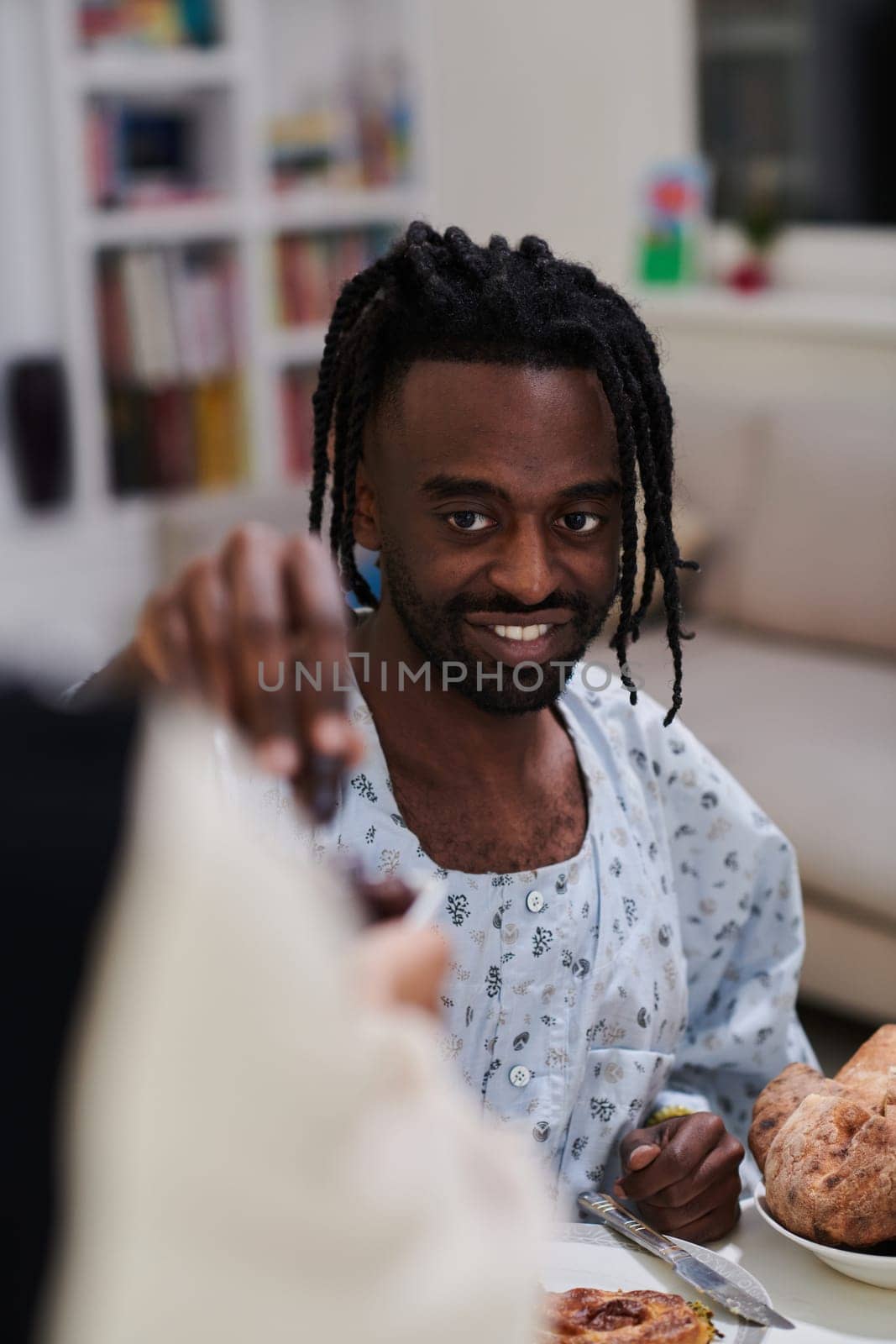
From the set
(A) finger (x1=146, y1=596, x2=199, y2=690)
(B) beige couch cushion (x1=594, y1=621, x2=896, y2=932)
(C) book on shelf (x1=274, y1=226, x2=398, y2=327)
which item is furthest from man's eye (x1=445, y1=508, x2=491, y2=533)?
(C) book on shelf (x1=274, y1=226, x2=398, y2=327)

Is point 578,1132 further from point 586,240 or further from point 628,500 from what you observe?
point 586,240

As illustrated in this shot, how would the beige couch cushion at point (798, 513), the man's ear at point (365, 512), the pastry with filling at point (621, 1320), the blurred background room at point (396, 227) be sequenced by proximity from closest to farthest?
the pastry with filling at point (621, 1320)
the man's ear at point (365, 512)
the beige couch cushion at point (798, 513)
the blurred background room at point (396, 227)

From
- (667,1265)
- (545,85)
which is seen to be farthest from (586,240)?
(667,1265)

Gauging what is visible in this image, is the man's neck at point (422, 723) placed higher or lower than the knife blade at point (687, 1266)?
higher

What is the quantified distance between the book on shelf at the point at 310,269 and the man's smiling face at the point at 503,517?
308cm

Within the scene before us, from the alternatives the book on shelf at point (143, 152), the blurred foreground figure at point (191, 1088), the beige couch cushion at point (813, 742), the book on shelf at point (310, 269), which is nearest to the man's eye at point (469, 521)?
the blurred foreground figure at point (191, 1088)

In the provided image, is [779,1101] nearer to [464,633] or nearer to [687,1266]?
[687,1266]

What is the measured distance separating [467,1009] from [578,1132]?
13cm

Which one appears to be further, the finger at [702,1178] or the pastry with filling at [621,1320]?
the finger at [702,1178]

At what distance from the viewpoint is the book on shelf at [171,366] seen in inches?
153

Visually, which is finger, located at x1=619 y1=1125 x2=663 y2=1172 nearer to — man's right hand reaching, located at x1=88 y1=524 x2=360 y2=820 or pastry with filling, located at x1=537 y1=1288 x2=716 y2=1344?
pastry with filling, located at x1=537 y1=1288 x2=716 y2=1344

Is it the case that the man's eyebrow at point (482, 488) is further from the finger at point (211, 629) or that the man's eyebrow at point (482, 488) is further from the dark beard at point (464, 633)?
Result: the finger at point (211, 629)

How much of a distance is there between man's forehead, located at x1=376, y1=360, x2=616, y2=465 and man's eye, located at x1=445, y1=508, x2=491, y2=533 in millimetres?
41

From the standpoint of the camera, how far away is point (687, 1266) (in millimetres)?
1034
